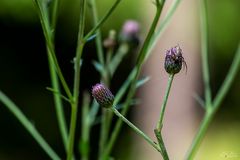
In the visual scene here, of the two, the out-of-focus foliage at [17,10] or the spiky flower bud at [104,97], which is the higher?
the spiky flower bud at [104,97]

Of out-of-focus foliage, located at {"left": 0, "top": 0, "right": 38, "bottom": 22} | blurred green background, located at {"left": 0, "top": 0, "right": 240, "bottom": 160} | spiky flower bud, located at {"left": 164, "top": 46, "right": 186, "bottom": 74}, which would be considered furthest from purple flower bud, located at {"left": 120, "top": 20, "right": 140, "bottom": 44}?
blurred green background, located at {"left": 0, "top": 0, "right": 240, "bottom": 160}

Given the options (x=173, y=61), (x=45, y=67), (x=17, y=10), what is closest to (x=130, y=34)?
(x=173, y=61)

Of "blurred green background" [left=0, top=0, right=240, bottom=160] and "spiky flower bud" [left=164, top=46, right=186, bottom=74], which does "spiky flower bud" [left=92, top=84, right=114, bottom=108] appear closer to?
"spiky flower bud" [left=164, top=46, right=186, bottom=74]

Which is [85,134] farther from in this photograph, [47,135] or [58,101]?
[47,135]

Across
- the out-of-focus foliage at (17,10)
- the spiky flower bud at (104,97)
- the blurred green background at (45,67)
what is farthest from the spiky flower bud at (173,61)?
the blurred green background at (45,67)

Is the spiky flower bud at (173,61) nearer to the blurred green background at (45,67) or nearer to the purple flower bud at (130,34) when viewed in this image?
the purple flower bud at (130,34)

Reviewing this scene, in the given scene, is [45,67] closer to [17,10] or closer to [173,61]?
[17,10]
